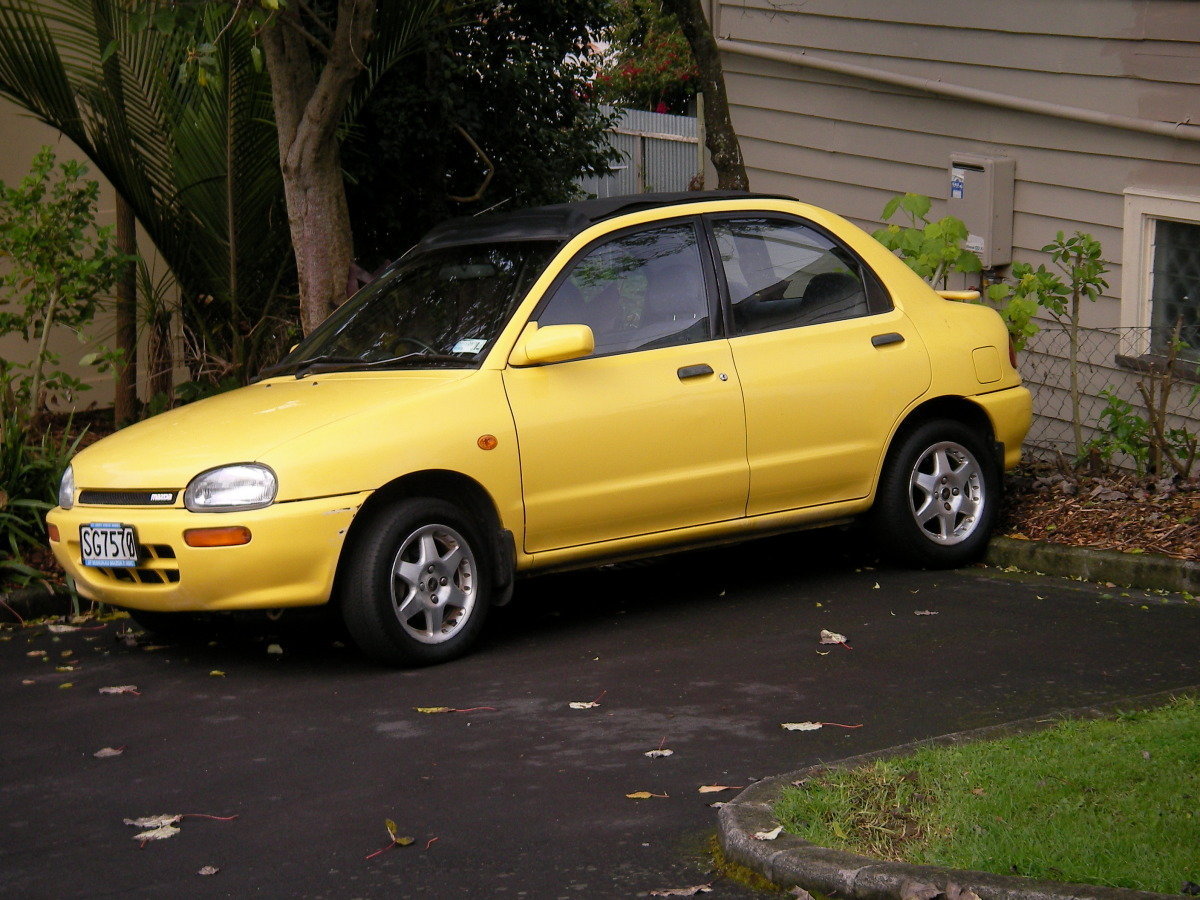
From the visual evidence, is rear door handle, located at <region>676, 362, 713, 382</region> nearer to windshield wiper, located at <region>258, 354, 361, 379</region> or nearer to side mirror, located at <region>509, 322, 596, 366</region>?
side mirror, located at <region>509, 322, 596, 366</region>

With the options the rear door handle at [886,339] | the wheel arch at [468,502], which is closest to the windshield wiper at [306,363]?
the wheel arch at [468,502]

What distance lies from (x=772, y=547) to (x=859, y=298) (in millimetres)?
1719

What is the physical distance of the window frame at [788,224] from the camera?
7.31 m

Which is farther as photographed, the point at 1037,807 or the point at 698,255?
the point at 698,255

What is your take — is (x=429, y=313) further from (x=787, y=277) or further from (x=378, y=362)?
(x=787, y=277)

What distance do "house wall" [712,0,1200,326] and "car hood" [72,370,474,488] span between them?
488 centimetres

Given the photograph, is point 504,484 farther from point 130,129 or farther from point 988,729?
point 130,129

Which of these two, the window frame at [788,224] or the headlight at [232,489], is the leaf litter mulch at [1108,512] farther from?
the headlight at [232,489]

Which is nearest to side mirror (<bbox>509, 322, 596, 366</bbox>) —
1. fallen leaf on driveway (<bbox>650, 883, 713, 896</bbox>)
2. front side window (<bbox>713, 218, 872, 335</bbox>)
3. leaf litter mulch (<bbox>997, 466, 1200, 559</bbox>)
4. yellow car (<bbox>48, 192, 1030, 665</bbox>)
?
yellow car (<bbox>48, 192, 1030, 665</bbox>)

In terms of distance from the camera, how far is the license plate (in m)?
6.36

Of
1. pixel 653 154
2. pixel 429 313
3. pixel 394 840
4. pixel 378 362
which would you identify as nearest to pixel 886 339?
pixel 429 313

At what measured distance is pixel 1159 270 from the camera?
958cm

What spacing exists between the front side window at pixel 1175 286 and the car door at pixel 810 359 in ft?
8.13

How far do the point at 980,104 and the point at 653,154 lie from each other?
1334cm
